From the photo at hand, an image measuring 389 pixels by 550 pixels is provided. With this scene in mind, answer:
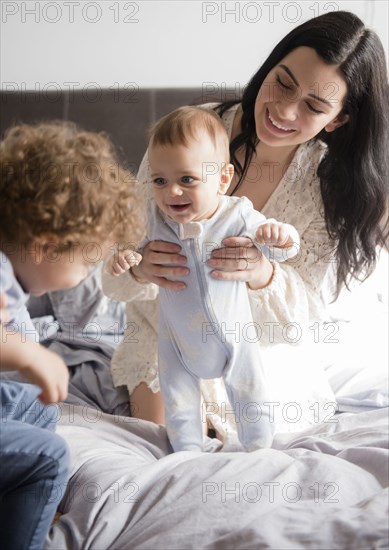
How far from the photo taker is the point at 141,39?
2756mm

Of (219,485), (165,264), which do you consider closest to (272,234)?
(165,264)

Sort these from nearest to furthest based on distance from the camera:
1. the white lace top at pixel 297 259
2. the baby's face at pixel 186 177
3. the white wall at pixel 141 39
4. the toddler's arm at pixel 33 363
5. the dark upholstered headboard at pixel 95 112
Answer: the toddler's arm at pixel 33 363 → the baby's face at pixel 186 177 → the white lace top at pixel 297 259 → the dark upholstered headboard at pixel 95 112 → the white wall at pixel 141 39

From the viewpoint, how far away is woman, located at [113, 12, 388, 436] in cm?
161

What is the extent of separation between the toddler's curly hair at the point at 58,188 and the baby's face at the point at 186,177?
243mm

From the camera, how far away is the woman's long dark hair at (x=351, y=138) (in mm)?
1634

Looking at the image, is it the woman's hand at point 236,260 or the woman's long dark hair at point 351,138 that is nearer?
the woman's hand at point 236,260

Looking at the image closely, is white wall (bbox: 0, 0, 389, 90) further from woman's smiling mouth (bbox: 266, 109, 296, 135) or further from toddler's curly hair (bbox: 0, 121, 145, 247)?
toddler's curly hair (bbox: 0, 121, 145, 247)

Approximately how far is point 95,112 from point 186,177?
1297 mm

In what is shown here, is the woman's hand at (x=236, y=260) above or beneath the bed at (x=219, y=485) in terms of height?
above

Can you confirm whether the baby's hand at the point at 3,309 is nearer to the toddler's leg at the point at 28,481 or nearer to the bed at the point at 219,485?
the toddler's leg at the point at 28,481

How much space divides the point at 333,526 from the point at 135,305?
0.89 metres

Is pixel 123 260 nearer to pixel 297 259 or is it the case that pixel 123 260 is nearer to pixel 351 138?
pixel 297 259

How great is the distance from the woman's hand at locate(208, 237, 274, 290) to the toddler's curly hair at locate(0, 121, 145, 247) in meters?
0.35

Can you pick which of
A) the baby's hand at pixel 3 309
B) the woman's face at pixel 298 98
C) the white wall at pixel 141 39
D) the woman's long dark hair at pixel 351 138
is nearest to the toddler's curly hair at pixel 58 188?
the baby's hand at pixel 3 309
